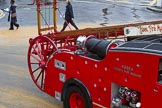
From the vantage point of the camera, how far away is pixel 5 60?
12.6 meters

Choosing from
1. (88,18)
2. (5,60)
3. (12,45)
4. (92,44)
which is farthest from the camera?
(88,18)

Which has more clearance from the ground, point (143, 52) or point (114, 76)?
point (143, 52)

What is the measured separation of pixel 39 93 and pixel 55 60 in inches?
76.1

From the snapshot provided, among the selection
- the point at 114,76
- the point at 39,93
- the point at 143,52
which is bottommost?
the point at 39,93

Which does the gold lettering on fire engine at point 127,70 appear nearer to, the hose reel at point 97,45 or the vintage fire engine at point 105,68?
the vintage fire engine at point 105,68

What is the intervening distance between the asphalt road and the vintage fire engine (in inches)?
22.7

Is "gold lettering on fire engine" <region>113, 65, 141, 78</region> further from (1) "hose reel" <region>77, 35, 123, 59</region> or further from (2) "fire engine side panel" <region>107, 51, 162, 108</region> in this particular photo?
(1) "hose reel" <region>77, 35, 123, 59</region>

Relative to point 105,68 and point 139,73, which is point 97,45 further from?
point 139,73

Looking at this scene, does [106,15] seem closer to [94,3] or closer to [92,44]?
[94,3]

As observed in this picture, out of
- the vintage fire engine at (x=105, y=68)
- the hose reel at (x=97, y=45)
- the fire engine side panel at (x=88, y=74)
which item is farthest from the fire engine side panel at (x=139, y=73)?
the hose reel at (x=97, y=45)

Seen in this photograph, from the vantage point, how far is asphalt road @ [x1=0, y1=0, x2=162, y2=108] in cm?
889

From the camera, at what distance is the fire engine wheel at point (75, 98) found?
7.05m

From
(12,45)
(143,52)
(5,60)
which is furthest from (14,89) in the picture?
(12,45)

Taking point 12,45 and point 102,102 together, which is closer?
point 102,102
